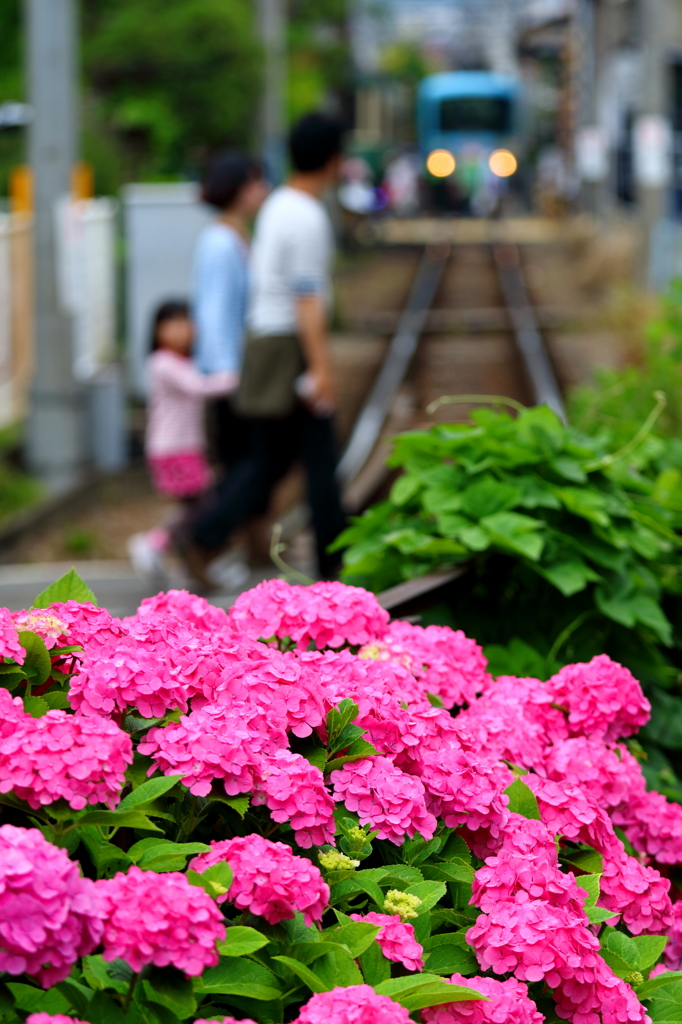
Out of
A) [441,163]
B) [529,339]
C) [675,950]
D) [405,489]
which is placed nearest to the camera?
[675,950]

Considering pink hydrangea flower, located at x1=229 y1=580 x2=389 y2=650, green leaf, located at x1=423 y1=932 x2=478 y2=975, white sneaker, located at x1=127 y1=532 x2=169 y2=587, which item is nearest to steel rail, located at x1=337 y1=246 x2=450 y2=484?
white sneaker, located at x1=127 y1=532 x2=169 y2=587

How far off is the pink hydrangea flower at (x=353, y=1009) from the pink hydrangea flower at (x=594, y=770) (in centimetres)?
69

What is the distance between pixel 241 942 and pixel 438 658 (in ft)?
2.98

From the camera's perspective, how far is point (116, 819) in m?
1.62

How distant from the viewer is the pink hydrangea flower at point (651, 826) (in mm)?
2295

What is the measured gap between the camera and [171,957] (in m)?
1.47

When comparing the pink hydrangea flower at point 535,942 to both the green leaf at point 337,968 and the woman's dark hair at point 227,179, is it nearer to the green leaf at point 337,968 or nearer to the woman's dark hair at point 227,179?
the green leaf at point 337,968

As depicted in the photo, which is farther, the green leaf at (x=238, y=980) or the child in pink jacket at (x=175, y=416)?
the child in pink jacket at (x=175, y=416)

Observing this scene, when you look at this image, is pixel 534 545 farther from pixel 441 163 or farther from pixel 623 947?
pixel 441 163

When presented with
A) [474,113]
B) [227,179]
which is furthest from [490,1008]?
[474,113]

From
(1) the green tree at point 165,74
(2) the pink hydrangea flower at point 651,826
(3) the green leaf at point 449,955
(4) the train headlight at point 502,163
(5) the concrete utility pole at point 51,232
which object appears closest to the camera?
(3) the green leaf at point 449,955

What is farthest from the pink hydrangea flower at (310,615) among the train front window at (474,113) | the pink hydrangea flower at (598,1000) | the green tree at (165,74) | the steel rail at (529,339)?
the train front window at (474,113)

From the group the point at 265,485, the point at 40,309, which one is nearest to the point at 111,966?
the point at 265,485

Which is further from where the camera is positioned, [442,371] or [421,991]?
[442,371]
